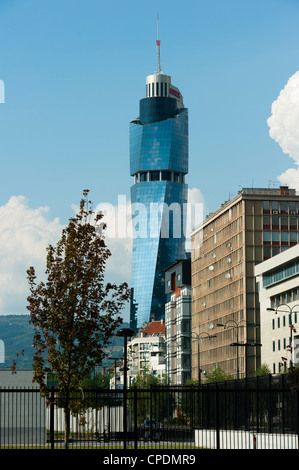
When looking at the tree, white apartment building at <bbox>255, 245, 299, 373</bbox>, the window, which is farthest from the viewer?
the window

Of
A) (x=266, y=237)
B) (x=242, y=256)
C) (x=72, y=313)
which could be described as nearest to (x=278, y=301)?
(x=242, y=256)

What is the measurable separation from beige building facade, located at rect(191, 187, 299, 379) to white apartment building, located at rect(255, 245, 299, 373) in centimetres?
1165

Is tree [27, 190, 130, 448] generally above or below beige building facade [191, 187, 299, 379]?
below

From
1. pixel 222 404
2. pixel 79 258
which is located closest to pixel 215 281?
pixel 222 404

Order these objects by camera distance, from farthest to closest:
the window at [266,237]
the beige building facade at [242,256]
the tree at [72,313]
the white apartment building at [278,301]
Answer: the window at [266,237]
the beige building facade at [242,256]
the white apartment building at [278,301]
the tree at [72,313]

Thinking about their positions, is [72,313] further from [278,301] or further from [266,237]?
[266,237]

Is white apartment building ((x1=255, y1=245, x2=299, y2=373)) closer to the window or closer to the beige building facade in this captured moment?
the beige building facade

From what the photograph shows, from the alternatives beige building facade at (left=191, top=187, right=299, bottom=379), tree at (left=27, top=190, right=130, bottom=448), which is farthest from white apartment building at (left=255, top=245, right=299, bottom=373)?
tree at (left=27, top=190, right=130, bottom=448)

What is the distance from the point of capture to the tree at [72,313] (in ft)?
122

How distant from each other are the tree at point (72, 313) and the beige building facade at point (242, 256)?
107464mm

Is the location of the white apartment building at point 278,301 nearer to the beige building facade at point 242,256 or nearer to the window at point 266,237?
the beige building facade at point 242,256

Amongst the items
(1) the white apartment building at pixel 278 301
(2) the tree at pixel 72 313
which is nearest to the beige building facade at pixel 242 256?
(1) the white apartment building at pixel 278 301

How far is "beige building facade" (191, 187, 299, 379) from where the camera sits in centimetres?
15175
